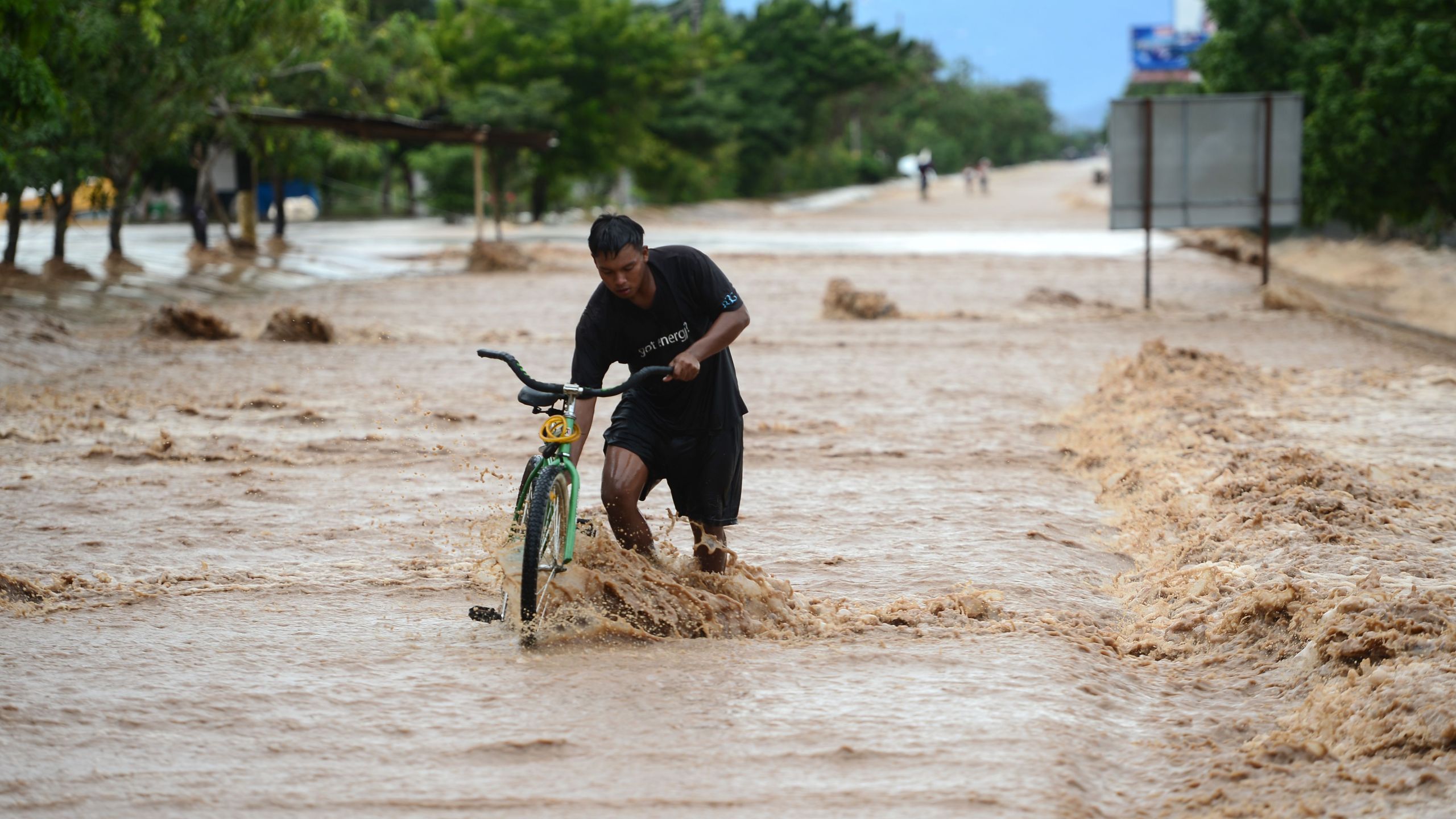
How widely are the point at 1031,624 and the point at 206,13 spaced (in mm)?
16097

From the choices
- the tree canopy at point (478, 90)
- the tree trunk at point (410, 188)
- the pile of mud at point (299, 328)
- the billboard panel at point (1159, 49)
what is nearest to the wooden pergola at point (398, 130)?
the tree canopy at point (478, 90)

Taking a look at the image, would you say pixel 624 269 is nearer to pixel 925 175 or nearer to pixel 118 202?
pixel 118 202

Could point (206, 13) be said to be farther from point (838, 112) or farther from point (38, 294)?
point (838, 112)

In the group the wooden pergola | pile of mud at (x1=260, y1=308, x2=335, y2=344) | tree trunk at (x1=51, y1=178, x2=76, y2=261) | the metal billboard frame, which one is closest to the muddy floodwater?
pile of mud at (x1=260, y1=308, x2=335, y2=344)

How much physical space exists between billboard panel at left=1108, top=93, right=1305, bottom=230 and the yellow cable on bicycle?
585 inches

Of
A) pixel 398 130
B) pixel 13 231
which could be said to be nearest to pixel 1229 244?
pixel 398 130

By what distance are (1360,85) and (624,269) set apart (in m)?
18.7

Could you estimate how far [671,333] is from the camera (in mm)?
5117

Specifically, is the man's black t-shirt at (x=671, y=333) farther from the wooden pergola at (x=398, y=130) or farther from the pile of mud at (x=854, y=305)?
the wooden pergola at (x=398, y=130)

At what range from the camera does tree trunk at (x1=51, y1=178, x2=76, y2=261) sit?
20.9 m

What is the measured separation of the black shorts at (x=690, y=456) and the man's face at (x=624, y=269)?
51 cm

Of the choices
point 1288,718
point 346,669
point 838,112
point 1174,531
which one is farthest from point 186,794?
point 838,112

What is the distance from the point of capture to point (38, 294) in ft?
61.2

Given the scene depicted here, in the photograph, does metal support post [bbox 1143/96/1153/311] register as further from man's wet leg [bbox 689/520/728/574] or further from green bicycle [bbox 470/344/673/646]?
green bicycle [bbox 470/344/673/646]
